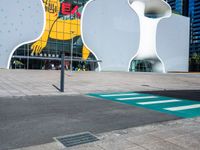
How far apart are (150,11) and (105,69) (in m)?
24.4

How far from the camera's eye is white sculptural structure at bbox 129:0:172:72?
187ft

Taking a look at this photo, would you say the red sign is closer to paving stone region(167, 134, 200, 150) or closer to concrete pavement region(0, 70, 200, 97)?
concrete pavement region(0, 70, 200, 97)

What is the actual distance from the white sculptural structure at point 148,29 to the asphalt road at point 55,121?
160 feet

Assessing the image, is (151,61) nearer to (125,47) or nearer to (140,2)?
(125,47)

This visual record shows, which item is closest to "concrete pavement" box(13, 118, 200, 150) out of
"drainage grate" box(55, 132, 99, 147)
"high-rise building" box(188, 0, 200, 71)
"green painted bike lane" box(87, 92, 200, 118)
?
"drainage grate" box(55, 132, 99, 147)

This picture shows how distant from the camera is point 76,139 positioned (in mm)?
4980

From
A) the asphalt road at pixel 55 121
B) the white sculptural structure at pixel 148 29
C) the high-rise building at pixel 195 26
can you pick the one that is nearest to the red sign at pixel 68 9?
the white sculptural structure at pixel 148 29

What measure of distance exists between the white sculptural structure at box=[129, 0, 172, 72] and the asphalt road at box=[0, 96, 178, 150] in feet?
160

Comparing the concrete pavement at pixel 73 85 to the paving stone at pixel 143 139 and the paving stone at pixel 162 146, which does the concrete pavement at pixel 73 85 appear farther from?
the paving stone at pixel 162 146

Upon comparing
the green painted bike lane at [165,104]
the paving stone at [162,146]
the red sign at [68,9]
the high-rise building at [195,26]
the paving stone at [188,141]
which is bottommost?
the green painted bike lane at [165,104]

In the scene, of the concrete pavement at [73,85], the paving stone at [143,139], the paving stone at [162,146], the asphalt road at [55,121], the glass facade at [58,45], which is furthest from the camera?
the glass facade at [58,45]

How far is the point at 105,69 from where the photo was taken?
50625 mm

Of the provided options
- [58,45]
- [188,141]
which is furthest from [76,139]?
[58,45]

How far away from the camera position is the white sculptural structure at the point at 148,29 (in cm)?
5691
